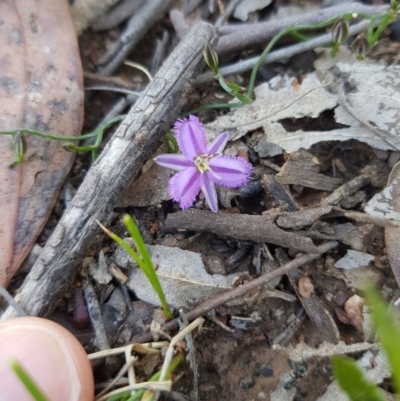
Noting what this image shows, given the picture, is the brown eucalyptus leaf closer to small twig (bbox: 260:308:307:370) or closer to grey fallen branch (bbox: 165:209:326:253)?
grey fallen branch (bbox: 165:209:326:253)

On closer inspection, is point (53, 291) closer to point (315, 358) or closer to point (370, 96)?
point (315, 358)

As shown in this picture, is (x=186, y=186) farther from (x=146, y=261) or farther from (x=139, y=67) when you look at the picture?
(x=139, y=67)

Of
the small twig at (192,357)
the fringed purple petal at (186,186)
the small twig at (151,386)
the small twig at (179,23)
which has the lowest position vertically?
the small twig at (192,357)

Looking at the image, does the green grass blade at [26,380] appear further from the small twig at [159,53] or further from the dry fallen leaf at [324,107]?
the small twig at [159,53]

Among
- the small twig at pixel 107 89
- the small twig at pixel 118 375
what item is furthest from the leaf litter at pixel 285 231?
the small twig at pixel 107 89

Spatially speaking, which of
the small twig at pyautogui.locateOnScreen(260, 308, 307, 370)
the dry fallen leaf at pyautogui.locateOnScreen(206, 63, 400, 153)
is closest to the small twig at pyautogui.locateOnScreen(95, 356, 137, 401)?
the small twig at pyautogui.locateOnScreen(260, 308, 307, 370)

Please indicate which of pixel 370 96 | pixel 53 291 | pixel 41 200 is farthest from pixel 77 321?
pixel 370 96

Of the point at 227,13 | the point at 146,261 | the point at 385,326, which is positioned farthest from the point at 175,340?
the point at 227,13
